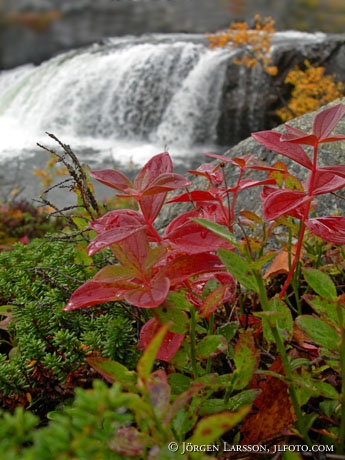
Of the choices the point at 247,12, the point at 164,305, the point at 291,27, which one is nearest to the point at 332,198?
the point at 164,305

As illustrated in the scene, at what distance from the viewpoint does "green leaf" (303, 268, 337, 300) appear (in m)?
0.56

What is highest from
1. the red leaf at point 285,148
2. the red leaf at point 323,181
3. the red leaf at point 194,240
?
the red leaf at point 285,148

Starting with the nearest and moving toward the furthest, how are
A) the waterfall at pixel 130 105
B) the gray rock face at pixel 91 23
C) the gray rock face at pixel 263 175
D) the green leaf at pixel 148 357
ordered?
1. the green leaf at pixel 148 357
2. the gray rock face at pixel 263 175
3. the waterfall at pixel 130 105
4. the gray rock face at pixel 91 23

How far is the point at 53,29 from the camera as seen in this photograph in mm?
12875

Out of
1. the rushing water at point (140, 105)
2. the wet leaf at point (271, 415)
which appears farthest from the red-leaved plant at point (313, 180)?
the rushing water at point (140, 105)

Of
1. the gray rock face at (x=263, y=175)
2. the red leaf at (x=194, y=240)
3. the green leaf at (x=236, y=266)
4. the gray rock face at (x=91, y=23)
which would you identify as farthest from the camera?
the gray rock face at (x=91, y=23)

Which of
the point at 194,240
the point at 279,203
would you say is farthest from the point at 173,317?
the point at 279,203

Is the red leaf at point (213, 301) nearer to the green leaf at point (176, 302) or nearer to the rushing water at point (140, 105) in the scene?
the green leaf at point (176, 302)

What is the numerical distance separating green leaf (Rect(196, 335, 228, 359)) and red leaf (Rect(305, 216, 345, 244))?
0.23 metres

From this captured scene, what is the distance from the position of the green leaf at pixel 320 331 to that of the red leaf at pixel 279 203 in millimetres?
156

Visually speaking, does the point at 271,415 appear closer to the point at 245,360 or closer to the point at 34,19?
the point at 245,360

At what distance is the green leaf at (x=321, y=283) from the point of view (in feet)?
1.84

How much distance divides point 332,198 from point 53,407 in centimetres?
99

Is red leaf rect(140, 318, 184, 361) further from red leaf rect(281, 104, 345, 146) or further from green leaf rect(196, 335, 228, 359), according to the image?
red leaf rect(281, 104, 345, 146)
